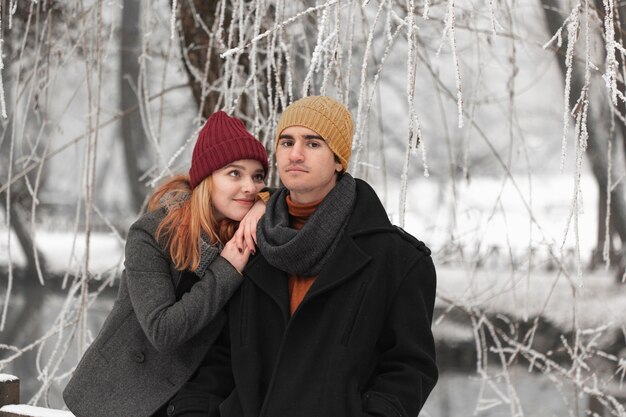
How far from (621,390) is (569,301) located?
447mm

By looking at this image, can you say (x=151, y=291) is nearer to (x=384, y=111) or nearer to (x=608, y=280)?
(x=384, y=111)

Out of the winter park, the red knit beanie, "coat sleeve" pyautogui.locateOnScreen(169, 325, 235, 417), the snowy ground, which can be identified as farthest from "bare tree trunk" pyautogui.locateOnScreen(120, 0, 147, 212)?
"coat sleeve" pyautogui.locateOnScreen(169, 325, 235, 417)

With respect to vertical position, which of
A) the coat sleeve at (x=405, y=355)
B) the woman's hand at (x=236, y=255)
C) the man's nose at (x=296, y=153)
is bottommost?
the coat sleeve at (x=405, y=355)

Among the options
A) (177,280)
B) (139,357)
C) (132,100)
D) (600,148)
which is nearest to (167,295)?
(177,280)

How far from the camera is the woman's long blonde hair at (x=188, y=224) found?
1.66 m

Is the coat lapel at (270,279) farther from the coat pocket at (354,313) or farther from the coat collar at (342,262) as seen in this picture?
the coat pocket at (354,313)

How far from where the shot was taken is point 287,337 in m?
1.53

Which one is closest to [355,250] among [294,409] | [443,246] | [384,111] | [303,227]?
[303,227]

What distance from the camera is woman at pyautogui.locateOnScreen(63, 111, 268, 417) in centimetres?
160

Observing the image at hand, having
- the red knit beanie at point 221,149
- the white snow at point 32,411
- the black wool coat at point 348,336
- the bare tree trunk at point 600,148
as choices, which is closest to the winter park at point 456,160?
the bare tree trunk at point 600,148

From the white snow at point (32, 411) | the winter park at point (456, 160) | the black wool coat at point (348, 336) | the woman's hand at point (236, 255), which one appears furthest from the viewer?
the winter park at point (456, 160)

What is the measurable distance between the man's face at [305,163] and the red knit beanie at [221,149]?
0.42ft

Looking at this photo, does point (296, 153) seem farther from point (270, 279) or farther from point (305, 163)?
point (270, 279)

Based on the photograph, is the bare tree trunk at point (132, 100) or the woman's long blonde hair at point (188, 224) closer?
the woman's long blonde hair at point (188, 224)
